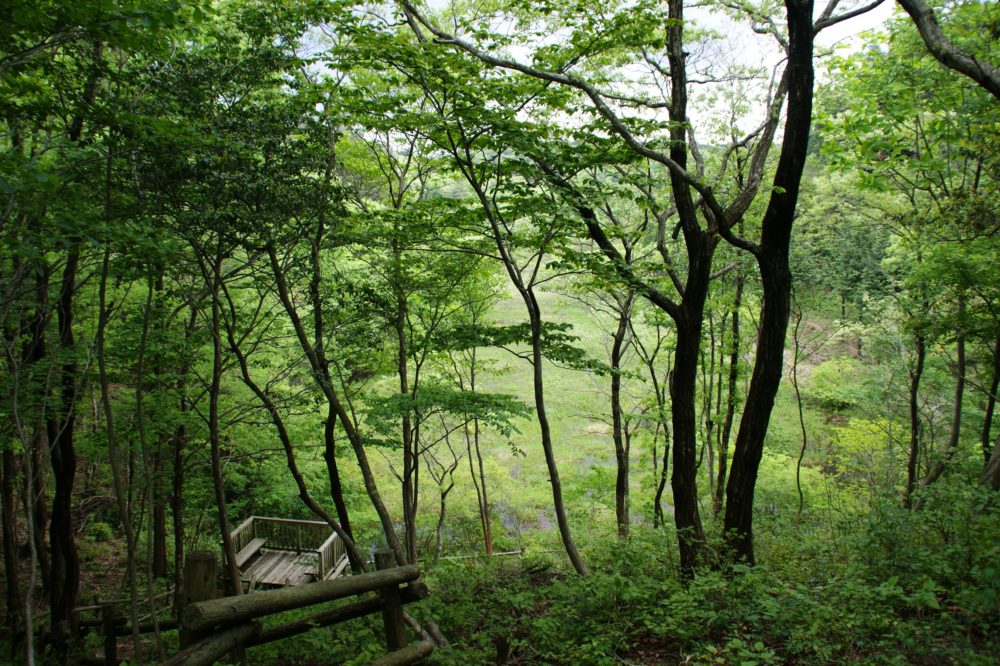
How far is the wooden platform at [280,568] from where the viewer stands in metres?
10.2

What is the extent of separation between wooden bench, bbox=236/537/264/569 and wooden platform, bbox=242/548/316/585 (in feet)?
0.60

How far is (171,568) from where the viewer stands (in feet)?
44.2

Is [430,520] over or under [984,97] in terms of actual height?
under

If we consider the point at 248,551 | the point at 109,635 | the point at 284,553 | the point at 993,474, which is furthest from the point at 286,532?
the point at 993,474

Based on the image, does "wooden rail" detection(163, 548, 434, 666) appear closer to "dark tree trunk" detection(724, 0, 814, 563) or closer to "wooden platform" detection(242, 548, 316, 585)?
"dark tree trunk" detection(724, 0, 814, 563)

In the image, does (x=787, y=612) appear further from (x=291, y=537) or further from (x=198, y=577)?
(x=291, y=537)

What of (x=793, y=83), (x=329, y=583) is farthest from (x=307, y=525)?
(x=793, y=83)

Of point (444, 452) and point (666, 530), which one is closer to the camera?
Result: point (666, 530)

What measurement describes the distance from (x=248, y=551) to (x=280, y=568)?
70cm

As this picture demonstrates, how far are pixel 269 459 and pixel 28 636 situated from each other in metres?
7.33

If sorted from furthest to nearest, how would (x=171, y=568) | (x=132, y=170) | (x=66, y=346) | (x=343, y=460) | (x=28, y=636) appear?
(x=343, y=460) → (x=171, y=568) → (x=66, y=346) → (x=132, y=170) → (x=28, y=636)

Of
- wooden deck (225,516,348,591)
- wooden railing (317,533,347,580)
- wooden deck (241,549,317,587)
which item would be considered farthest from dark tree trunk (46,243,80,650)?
wooden railing (317,533,347,580)

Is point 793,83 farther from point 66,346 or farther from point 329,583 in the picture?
point 66,346

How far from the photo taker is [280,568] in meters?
10.6
